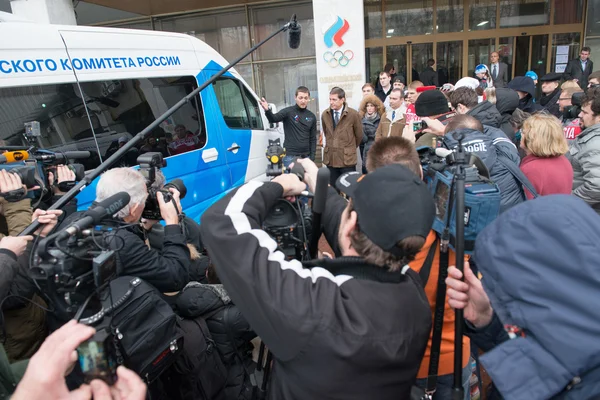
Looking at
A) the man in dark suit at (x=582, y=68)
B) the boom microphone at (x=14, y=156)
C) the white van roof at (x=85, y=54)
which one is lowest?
the boom microphone at (x=14, y=156)

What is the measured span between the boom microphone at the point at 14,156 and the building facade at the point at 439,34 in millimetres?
9568

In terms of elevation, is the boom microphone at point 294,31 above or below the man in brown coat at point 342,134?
above

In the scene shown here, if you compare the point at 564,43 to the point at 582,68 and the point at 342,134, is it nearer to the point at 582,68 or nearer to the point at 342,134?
the point at 582,68

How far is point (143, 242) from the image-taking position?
79.7 inches

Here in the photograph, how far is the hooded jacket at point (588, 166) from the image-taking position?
10.1ft

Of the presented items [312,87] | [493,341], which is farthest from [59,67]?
[312,87]

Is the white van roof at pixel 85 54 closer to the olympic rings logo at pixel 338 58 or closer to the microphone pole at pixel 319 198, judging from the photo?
the microphone pole at pixel 319 198

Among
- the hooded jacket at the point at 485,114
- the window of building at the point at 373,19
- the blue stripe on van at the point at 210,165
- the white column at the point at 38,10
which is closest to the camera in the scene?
the hooded jacket at the point at 485,114

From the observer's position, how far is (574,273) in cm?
92

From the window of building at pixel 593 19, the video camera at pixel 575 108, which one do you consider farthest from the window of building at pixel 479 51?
the video camera at pixel 575 108

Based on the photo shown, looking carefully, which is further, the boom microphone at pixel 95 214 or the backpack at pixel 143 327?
the backpack at pixel 143 327

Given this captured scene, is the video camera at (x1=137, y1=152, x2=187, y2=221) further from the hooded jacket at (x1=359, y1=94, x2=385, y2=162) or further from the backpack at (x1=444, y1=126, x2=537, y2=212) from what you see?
the hooded jacket at (x1=359, y1=94, x2=385, y2=162)

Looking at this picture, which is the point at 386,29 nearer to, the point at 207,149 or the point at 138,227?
the point at 207,149

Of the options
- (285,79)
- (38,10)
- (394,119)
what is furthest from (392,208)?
(285,79)
